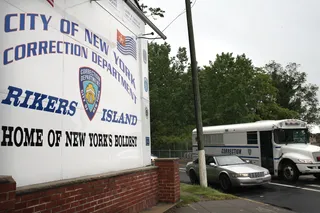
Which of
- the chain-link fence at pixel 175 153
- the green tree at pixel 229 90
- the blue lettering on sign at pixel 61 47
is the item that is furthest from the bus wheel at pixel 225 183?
the green tree at pixel 229 90

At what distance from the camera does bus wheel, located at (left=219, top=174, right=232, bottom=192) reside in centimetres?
1239

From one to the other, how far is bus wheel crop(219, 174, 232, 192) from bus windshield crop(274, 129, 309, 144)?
423 centimetres

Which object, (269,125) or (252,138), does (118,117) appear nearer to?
(269,125)

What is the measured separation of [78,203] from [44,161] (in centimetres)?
87

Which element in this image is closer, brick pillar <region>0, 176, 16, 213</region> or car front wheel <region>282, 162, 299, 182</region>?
brick pillar <region>0, 176, 16, 213</region>

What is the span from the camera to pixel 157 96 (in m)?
36.4

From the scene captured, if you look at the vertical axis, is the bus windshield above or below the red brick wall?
above

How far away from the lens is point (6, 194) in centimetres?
309

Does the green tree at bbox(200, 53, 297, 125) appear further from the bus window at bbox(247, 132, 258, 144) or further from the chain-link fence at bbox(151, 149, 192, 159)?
the bus window at bbox(247, 132, 258, 144)

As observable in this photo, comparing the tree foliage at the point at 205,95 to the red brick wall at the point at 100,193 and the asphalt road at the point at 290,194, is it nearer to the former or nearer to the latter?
the asphalt road at the point at 290,194

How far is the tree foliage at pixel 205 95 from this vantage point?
101 ft

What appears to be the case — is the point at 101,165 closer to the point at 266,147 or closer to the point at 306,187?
the point at 306,187

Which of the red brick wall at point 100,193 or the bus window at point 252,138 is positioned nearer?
the red brick wall at point 100,193

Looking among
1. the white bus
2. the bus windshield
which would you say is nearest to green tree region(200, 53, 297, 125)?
the white bus
